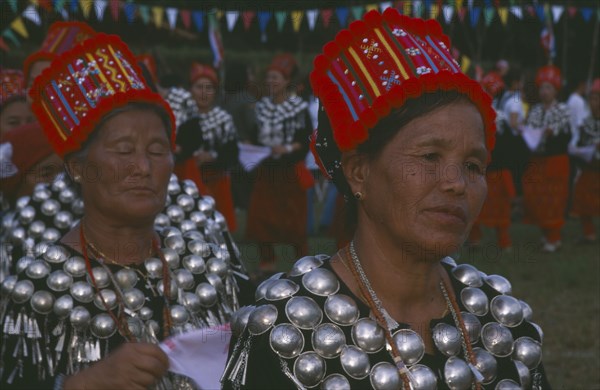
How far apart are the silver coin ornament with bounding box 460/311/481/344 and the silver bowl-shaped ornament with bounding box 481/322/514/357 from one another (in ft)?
0.06

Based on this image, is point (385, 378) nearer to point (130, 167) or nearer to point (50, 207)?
point (130, 167)

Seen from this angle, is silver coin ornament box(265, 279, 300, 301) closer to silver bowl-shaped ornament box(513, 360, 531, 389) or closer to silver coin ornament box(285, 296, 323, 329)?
silver coin ornament box(285, 296, 323, 329)

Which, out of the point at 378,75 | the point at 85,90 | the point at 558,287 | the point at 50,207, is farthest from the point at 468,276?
the point at 558,287

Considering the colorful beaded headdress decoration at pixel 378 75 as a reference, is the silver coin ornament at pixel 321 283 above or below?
below

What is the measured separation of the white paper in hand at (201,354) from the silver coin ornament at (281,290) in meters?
0.23

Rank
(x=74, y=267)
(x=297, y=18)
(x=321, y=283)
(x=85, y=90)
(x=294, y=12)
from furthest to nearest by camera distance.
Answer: (x=294, y=12), (x=297, y=18), (x=85, y=90), (x=74, y=267), (x=321, y=283)

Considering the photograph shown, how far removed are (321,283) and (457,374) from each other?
1.32 feet

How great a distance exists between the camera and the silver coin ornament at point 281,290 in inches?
82.7

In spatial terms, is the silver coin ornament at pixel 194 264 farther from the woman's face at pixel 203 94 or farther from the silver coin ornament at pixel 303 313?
the woman's face at pixel 203 94

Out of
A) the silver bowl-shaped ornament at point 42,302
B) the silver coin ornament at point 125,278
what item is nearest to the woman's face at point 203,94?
the silver coin ornament at point 125,278

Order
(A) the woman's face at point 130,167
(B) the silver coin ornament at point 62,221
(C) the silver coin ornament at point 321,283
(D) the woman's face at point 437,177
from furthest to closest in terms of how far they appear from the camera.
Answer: (B) the silver coin ornament at point 62,221, (A) the woman's face at point 130,167, (C) the silver coin ornament at point 321,283, (D) the woman's face at point 437,177

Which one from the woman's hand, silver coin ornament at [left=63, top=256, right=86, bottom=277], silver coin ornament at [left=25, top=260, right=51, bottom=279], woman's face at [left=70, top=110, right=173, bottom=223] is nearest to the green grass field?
woman's face at [left=70, top=110, right=173, bottom=223]

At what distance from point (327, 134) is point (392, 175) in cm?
24

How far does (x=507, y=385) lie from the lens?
2.14 meters
